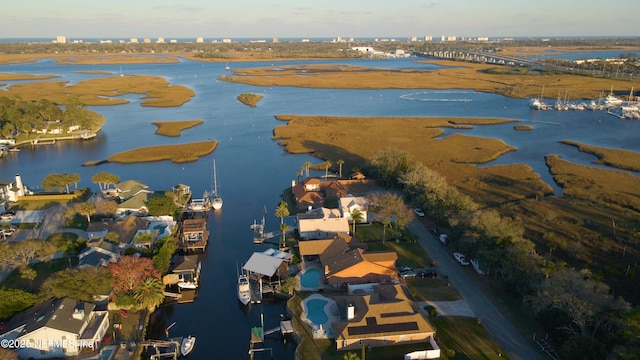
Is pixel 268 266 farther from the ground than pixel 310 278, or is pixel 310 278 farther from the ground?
pixel 268 266

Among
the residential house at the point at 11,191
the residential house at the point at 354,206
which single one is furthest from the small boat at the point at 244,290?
the residential house at the point at 11,191

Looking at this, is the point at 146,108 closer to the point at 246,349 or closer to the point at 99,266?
the point at 99,266

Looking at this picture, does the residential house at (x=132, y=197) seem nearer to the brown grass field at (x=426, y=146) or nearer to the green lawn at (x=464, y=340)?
the brown grass field at (x=426, y=146)

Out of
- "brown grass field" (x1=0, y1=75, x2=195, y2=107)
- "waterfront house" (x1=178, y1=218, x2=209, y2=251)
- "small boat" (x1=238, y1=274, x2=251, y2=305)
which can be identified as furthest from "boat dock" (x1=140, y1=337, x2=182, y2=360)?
"brown grass field" (x1=0, y1=75, x2=195, y2=107)

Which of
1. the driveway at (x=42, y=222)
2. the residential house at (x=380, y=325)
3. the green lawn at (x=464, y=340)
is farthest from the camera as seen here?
the driveway at (x=42, y=222)

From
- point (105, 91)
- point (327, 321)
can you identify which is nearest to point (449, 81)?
point (105, 91)

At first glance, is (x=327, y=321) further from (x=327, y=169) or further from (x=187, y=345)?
(x=327, y=169)
